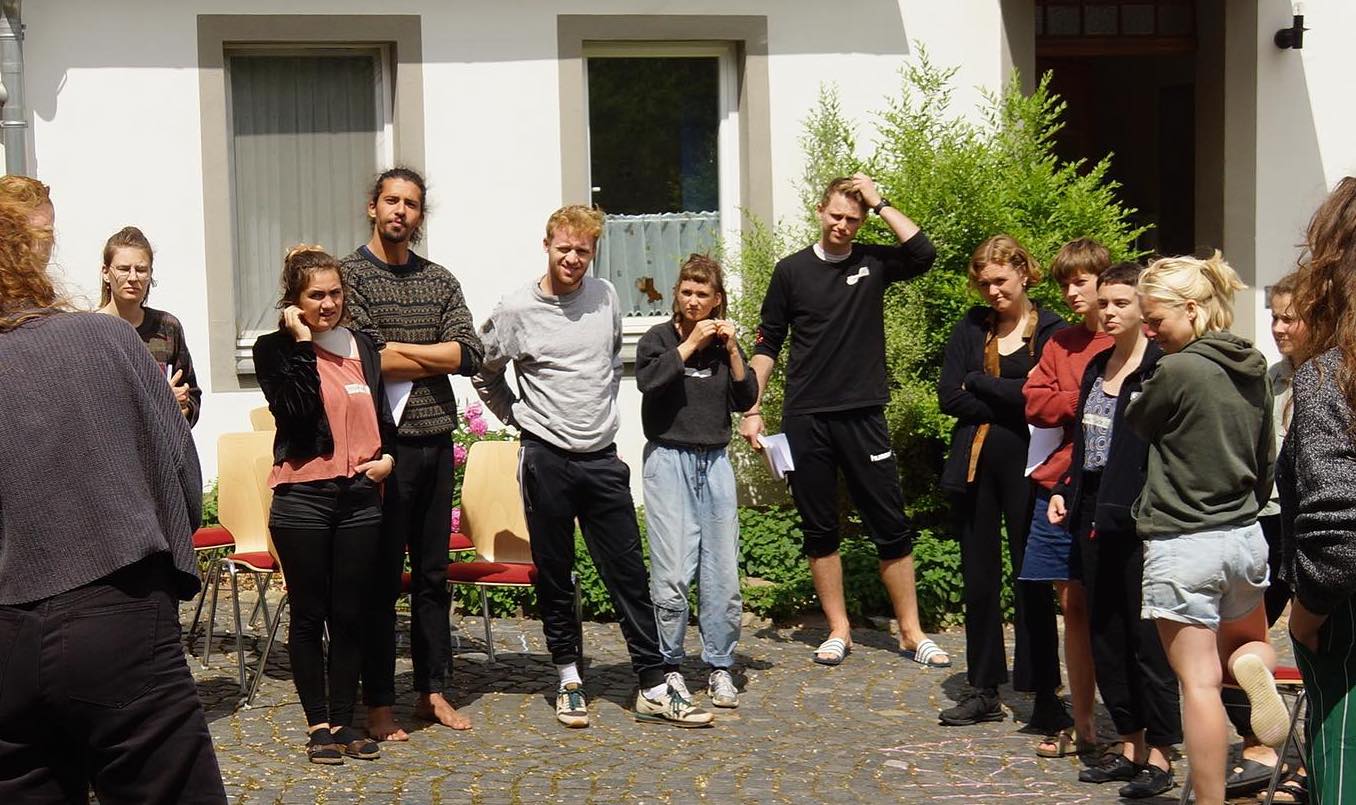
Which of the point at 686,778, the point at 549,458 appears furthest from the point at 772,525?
the point at 686,778

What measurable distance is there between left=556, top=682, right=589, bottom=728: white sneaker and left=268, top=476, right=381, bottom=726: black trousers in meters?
0.90

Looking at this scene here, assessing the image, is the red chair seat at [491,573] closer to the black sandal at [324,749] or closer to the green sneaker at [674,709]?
the green sneaker at [674,709]

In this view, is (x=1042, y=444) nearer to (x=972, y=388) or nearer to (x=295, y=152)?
(x=972, y=388)

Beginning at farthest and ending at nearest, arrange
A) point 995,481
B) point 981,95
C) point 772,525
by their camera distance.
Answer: point 981,95 < point 772,525 < point 995,481

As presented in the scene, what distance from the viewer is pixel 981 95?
36.8ft

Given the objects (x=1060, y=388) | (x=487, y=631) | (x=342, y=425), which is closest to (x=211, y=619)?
(x=487, y=631)

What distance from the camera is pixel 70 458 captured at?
376cm

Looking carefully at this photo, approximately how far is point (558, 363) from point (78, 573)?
143 inches

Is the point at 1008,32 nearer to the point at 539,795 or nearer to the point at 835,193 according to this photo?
the point at 835,193

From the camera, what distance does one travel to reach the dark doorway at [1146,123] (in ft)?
43.8

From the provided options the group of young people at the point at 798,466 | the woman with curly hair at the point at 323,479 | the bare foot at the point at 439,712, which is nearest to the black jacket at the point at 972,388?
the group of young people at the point at 798,466

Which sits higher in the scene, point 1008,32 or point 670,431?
point 1008,32

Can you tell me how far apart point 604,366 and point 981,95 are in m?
4.83

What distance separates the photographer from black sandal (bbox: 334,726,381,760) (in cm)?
670
